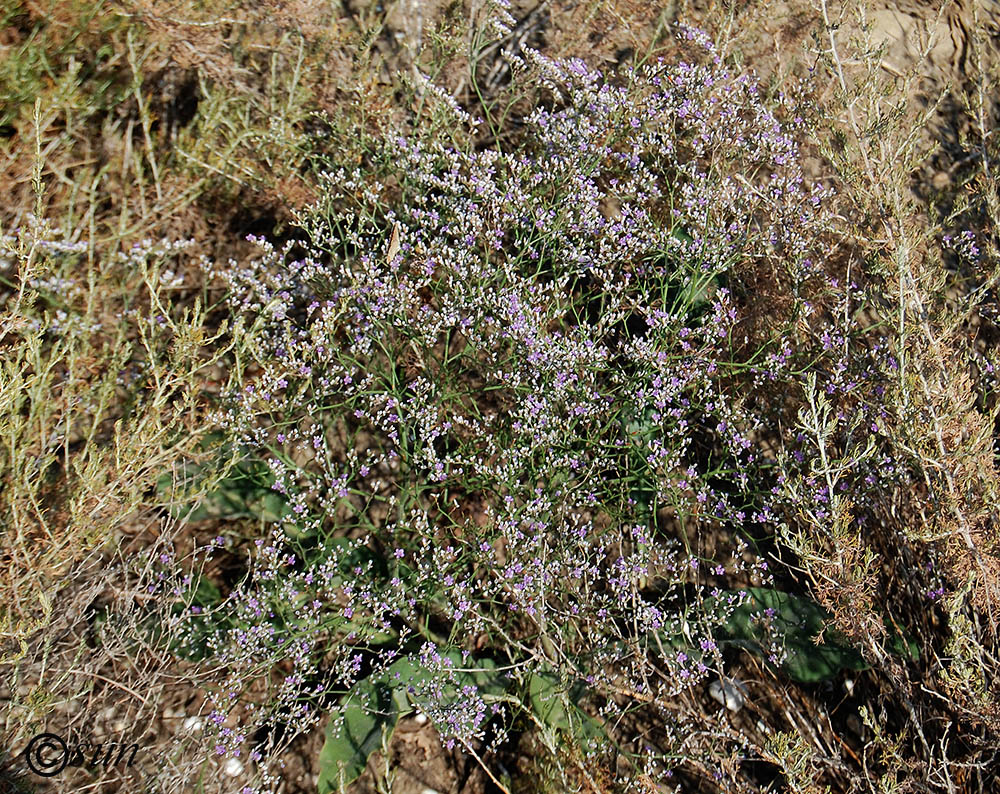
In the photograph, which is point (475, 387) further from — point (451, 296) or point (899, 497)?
point (899, 497)

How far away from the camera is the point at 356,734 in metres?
2.49

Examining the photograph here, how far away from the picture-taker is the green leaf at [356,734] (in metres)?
2.41

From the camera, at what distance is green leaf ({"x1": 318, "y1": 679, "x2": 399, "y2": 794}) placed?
95.0 inches

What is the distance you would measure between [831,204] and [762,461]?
103 cm

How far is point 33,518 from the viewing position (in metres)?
2.42

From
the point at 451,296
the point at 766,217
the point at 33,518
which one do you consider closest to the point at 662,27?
the point at 766,217

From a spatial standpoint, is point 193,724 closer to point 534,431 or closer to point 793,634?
point 534,431

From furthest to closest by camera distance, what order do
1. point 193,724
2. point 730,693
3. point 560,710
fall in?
point 730,693, point 560,710, point 193,724

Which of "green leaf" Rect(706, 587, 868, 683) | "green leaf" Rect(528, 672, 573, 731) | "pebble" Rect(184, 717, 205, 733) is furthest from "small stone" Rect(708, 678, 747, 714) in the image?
"pebble" Rect(184, 717, 205, 733)

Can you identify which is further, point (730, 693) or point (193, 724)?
point (730, 693)

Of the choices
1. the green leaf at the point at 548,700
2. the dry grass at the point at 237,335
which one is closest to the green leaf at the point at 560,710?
the green leaf at the point at 548,700

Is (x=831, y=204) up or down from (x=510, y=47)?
up

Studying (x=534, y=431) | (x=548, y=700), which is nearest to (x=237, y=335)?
(x=534, y=431)

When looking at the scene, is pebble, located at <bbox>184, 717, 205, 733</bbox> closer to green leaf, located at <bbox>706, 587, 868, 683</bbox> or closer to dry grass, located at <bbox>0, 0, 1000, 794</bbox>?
dry grass, located at <bbox>0, 0, 1000, 794</bbox>
